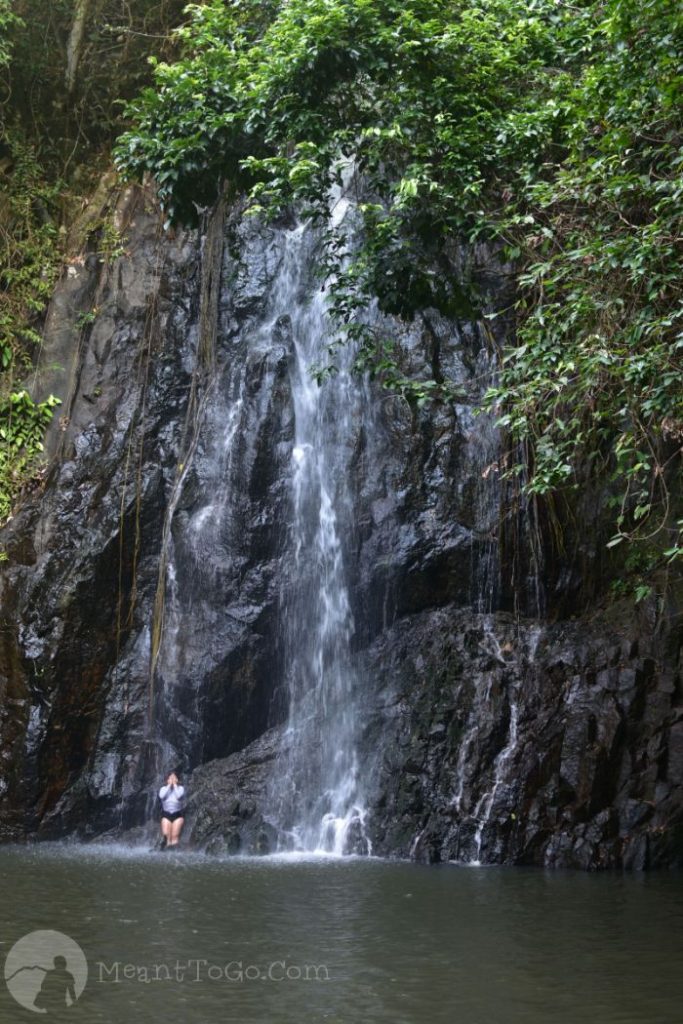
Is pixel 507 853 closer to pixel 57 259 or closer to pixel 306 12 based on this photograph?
pixel 306 12

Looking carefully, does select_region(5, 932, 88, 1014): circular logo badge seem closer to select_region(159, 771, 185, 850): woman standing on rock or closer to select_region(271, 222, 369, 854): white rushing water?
select_region(159, 771, 185, 850): woman standing on rock

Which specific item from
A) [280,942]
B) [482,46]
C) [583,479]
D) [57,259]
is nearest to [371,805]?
[583,479]

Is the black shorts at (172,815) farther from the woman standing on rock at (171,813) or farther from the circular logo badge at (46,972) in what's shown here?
the circular logo badge at (46,972)

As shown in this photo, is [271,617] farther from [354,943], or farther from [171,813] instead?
[354,943]

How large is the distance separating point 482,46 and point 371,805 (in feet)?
28.0

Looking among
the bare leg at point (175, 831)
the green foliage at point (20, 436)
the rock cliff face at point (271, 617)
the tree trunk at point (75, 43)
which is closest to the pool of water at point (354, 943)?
the rock cliff face at point (271, 617)

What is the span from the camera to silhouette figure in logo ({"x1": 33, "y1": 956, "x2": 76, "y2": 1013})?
18.3 feet

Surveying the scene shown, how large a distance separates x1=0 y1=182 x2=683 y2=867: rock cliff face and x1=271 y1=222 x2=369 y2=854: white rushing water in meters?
0.08

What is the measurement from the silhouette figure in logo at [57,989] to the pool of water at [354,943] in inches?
2.9

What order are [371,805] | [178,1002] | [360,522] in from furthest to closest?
[360,522], [371,805], [178,1002]

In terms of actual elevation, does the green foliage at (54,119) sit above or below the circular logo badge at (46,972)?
above

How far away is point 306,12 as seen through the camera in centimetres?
1075

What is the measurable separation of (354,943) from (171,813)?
6483 millimetres

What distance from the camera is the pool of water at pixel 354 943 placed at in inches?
218
